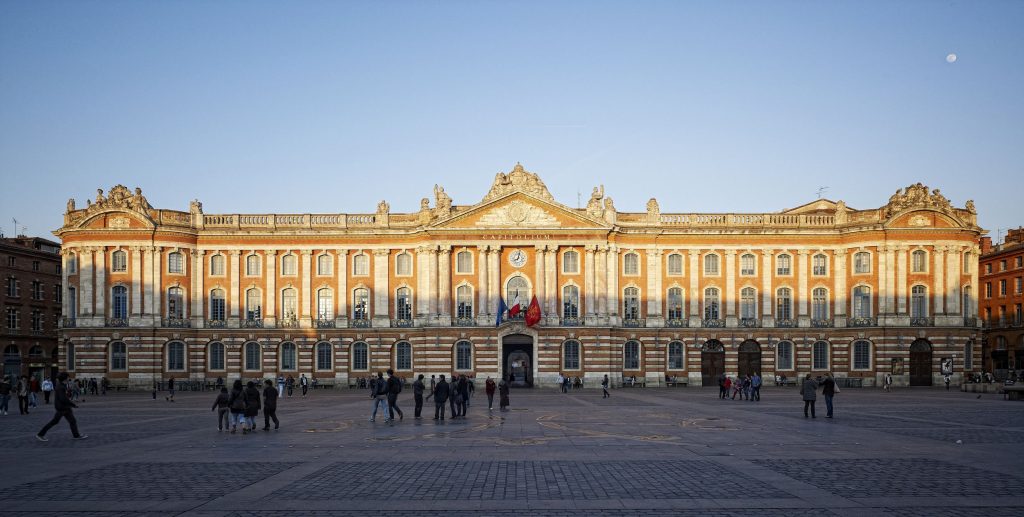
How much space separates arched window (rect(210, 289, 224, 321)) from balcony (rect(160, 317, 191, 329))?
7.32ft

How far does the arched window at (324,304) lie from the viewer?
8006 cm

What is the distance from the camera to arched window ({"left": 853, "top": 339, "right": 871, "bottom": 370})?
255 ft

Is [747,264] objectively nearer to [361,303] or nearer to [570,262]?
[570,262]

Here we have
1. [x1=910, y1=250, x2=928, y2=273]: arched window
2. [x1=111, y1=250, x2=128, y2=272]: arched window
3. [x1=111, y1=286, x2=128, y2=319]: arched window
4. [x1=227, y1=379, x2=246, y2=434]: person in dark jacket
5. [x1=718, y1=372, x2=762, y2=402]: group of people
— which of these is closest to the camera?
[x1=227, y1=379, x2=246, y2=434]: person in dark jacket

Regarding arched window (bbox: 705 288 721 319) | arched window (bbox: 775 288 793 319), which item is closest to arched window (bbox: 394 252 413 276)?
arched window (bbox: 705 288 721 319)

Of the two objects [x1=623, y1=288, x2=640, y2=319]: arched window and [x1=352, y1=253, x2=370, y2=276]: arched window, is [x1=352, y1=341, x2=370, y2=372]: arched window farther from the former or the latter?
[x1=623, y1=288, x2=640, y2=319]: arched window

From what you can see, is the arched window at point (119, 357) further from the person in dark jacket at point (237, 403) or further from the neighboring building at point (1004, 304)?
the neighboring building at point (1004, 304)

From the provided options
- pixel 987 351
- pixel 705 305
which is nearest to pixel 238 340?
pixel 705 305

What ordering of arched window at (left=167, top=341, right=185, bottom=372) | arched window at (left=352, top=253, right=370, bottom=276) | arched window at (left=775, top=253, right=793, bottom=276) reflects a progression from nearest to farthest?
arched window at (left=167, top=341, right=185, bottom=372) < arched window at (left=775, top=253, right=793, bottom=276) < arched window at (left=352, top=253, right=370, bottom=276)

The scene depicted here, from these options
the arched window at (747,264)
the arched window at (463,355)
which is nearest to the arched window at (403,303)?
the arched window at (463,355)

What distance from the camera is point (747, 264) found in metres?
79.8

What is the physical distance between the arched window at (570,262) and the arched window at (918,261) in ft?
92.3

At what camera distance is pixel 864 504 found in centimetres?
1734

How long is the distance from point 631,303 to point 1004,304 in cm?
4489
